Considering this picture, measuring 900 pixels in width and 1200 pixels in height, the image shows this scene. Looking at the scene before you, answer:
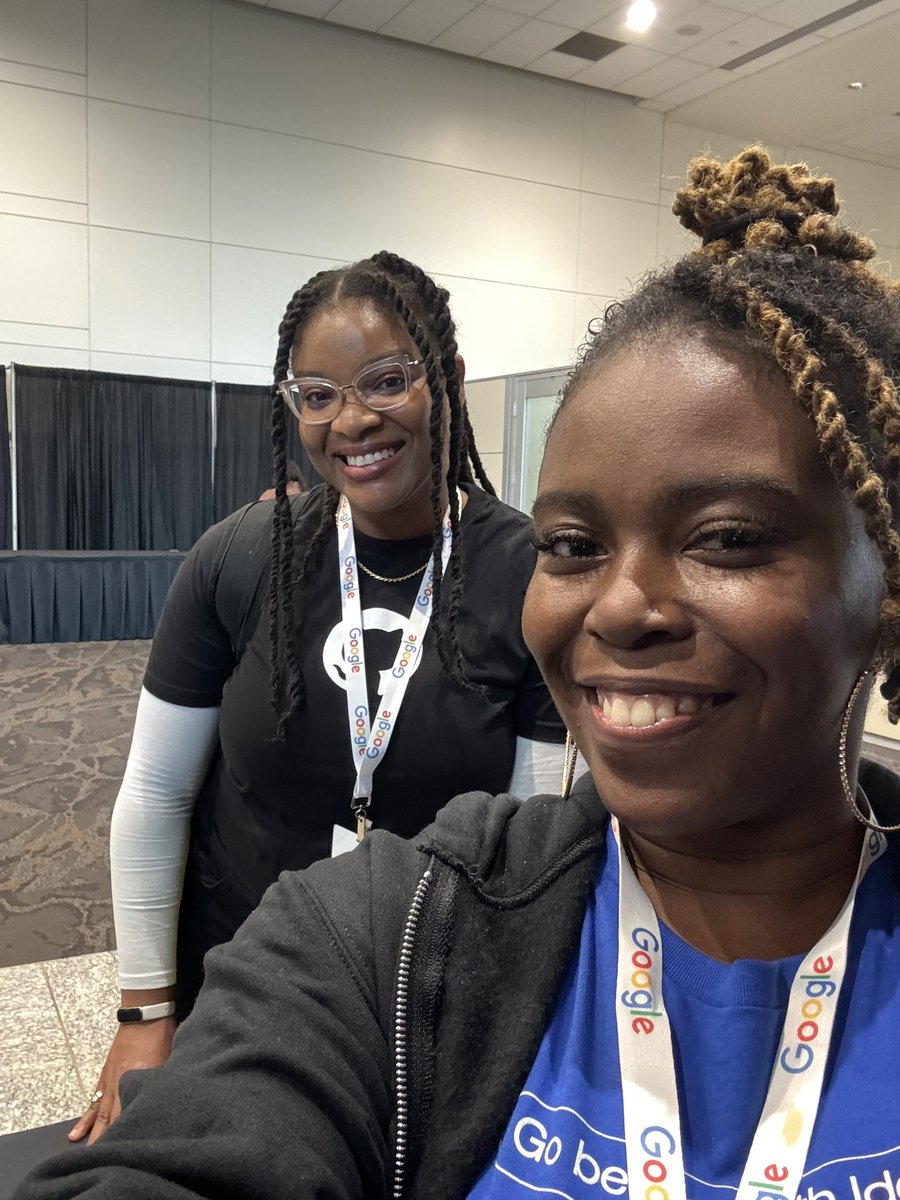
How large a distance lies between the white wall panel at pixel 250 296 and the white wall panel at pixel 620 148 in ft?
9.77

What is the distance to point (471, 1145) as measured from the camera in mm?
679

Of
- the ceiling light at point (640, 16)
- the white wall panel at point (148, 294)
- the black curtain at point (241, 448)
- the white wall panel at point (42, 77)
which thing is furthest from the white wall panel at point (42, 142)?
the ceiling light at point (640, 16)

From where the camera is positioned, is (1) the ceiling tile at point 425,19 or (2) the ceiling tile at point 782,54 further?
(2) the ceiling tile at point 782,54

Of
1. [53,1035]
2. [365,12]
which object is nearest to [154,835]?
[53,1035]

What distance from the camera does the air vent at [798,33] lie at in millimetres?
7012

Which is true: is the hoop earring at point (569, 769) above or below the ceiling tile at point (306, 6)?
below

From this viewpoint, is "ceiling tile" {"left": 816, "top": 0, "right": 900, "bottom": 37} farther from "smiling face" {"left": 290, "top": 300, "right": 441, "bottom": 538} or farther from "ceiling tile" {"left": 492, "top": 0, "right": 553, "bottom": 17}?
"smiling face" {"left": 290, "top": 300, "right": 441, "bottom": 538}

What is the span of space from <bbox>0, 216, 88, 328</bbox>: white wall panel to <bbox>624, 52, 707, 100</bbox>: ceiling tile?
5156 millimetres

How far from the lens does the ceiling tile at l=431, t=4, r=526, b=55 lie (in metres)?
7.45

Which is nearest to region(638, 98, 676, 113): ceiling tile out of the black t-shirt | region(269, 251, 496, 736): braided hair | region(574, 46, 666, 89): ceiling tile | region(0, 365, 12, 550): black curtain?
region(574, 46, 666, 89): ceiling tile

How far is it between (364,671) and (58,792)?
3402mm

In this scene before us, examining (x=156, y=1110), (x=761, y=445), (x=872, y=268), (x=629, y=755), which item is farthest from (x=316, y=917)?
(x=872, y=268)

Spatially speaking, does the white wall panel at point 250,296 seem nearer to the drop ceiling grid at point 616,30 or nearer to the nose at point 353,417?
the drop ceiling grid at point 616,30

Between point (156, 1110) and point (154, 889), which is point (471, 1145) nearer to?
point (156, 1110)
